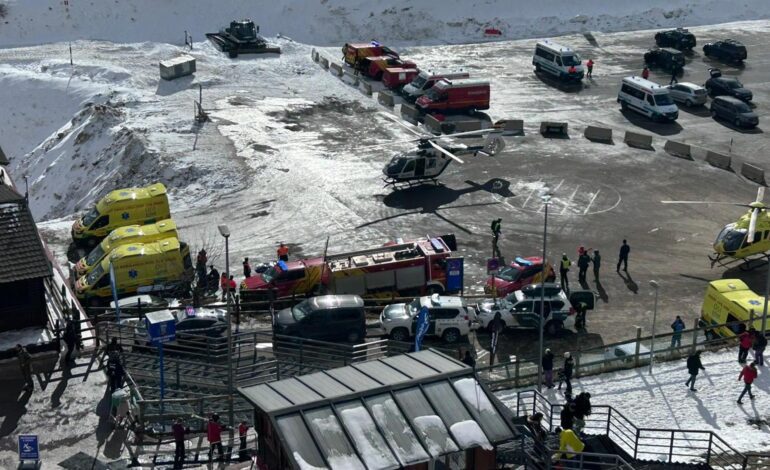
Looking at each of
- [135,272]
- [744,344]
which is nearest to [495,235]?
[744,344]

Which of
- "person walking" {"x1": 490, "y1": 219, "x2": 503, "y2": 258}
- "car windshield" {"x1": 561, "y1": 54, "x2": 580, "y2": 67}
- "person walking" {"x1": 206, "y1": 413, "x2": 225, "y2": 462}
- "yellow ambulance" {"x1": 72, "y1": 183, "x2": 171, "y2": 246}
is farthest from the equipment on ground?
"person walking" {"x1": 206, "y1": 413, "x2": 225, "y2": 462}

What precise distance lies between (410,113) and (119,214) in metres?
19.3

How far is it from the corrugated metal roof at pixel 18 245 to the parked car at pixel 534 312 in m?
14.0

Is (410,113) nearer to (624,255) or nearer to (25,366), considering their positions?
(624,255)

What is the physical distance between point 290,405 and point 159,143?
34.3 m

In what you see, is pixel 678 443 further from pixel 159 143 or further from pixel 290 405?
pixel 159 143

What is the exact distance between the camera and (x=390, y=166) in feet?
155

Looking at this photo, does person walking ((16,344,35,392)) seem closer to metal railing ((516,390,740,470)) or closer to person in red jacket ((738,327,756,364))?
metal railing ((516,390,740,470))

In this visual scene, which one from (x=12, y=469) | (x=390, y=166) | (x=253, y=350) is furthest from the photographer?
(x=390, y=166)

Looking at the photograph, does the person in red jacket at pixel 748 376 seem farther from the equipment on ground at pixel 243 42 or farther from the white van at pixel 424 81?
the equipment on ground at pixel 243 42

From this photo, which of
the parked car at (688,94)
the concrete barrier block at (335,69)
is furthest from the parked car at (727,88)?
the concrete barrier block at (335,69)

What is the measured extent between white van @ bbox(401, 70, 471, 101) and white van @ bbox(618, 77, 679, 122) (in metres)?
9.08

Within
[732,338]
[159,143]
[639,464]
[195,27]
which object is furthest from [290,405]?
[195,27]

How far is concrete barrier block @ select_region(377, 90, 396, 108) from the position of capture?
5866cm
